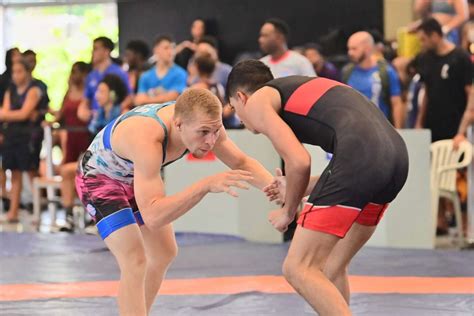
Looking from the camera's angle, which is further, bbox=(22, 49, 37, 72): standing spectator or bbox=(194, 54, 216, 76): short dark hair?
bbox=(22, 49, 37, 72): standing spectator

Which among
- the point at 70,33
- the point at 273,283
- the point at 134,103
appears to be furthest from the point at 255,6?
the point at 273,283

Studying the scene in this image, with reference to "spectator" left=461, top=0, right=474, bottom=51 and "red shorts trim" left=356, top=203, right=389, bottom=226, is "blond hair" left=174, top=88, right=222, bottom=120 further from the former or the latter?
"spectator" left=461, top=0, right=474, bottom=51

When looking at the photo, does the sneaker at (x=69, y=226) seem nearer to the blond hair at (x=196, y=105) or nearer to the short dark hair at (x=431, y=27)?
the short dark hair at (x=431, y=27)

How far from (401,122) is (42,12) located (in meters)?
8.56

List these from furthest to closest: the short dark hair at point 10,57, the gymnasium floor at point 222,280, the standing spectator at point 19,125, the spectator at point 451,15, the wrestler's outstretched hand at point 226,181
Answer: the short dark hair at point 10,57, the standing spectator at point 19,125, the spectator at point 451,15, the gymnasium floor at point 222,280, the wrestler's outstretched hand at point 226,181

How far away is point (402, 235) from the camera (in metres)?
7.76

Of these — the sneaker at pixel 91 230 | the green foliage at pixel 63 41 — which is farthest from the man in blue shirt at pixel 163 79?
the green foliage at pixel 63 41

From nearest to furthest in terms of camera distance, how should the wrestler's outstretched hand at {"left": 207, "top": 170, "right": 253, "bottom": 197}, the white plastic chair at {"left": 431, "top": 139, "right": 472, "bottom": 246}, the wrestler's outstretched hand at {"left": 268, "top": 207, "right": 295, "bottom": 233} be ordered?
1. the wrestler's outstretched hand at {"left": 207, "top": 170, "right": 253, "bottom": 197}
2. the wrestler's outstretched hand at {"left": 268, "top": 207, "right": 295, "bottom": 233}
3. the white plastic chair at {"left": 431, "top": 139, "right": 472, "bottom": 246}

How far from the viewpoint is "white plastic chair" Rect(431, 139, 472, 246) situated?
789 centimetres

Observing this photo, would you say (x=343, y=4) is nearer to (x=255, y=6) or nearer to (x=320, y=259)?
(x=255, y=6)

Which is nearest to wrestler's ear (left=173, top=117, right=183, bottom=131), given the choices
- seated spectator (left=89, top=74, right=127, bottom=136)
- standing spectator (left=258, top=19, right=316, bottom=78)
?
standing spectator (left=258, top=19, right=316, bottom=78)

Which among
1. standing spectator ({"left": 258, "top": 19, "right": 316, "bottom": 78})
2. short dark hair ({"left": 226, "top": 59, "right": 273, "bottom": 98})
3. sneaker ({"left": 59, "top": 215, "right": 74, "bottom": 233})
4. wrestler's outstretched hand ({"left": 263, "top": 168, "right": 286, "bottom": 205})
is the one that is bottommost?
sneaker ({"left": 59, "top": 215, "right": 74, "bottom": 233})

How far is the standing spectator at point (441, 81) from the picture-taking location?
8.15m

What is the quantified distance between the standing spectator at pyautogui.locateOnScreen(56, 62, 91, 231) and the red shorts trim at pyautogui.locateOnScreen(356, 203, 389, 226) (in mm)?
4986
